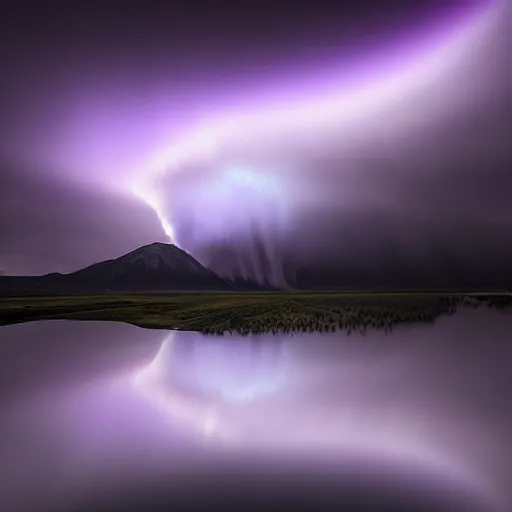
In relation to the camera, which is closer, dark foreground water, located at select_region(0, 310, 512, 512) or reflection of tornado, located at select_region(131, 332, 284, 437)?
dark foreground water, located at select_region(0, 310, 512, 512)

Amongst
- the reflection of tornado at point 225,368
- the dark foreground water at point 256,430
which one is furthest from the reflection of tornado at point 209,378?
the dark foreground water at point 256,430

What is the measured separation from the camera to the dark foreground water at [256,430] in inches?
384

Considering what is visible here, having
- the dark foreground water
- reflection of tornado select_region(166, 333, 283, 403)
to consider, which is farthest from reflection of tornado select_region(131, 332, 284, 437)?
the dark foreground water

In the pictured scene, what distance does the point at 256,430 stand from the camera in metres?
14.4

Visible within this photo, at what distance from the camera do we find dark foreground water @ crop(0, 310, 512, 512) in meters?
9.74

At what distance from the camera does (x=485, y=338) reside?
37.0 m

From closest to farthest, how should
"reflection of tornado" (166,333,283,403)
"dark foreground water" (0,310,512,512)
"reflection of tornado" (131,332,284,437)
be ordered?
"dark foreground water" (0,310,512,512), "reflection of tornado" (131,332,284,437), "reflection of tornado" (166,333,283,403)

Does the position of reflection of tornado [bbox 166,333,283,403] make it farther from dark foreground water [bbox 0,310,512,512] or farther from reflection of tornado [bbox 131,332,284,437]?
dark foreground water [bbox 0,310,512,512]

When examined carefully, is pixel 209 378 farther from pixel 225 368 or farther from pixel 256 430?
pixel 256 430

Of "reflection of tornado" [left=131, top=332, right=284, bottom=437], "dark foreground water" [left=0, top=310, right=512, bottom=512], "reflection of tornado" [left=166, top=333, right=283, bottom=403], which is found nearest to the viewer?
"dark foreground water" [left=0, top=310, right=512, bottom=512]

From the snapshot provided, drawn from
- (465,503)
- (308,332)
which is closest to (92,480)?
(465,503)

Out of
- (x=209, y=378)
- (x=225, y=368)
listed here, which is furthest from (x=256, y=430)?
(x=225, y=368)

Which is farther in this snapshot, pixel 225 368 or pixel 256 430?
pixel 225 368

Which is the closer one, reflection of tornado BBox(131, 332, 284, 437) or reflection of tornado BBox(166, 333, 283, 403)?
reflection of tornado BBox(131, 332, 284, 437)
